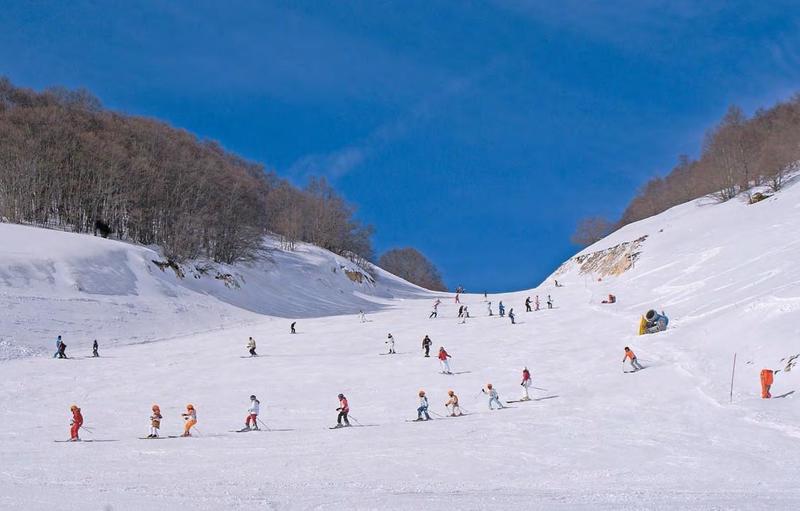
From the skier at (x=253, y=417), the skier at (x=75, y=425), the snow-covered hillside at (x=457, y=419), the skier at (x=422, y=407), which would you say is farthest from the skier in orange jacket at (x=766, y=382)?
the skier at (x=75, y=425)

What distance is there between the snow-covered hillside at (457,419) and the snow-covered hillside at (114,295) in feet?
2.55

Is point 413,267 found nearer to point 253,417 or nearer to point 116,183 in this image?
point 116,183

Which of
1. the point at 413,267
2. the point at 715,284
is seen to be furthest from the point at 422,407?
the point at 413,267

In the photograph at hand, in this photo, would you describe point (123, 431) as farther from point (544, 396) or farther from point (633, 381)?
Result: point (633, 381)

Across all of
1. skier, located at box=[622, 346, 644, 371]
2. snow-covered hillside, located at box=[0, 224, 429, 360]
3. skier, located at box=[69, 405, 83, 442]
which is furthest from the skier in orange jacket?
snow-covered hillside, located at box=[0, 224, 429, 360]

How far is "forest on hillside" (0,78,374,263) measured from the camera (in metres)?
56.1

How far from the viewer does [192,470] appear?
1275cm

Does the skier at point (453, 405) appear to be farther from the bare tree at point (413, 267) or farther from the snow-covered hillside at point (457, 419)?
the bare tree at point (413, 267)

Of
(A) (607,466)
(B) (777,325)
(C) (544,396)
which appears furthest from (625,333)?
(A) (607,466)

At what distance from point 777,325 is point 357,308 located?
1805 inches

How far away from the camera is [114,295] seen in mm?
44219

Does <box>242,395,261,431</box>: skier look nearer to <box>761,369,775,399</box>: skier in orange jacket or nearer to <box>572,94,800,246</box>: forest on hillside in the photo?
<box>761,369,775,399</box>: skier in orange jacket

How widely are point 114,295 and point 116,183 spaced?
19881mm

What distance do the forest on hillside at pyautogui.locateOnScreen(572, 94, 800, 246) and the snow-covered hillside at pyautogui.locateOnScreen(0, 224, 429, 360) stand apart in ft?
143
